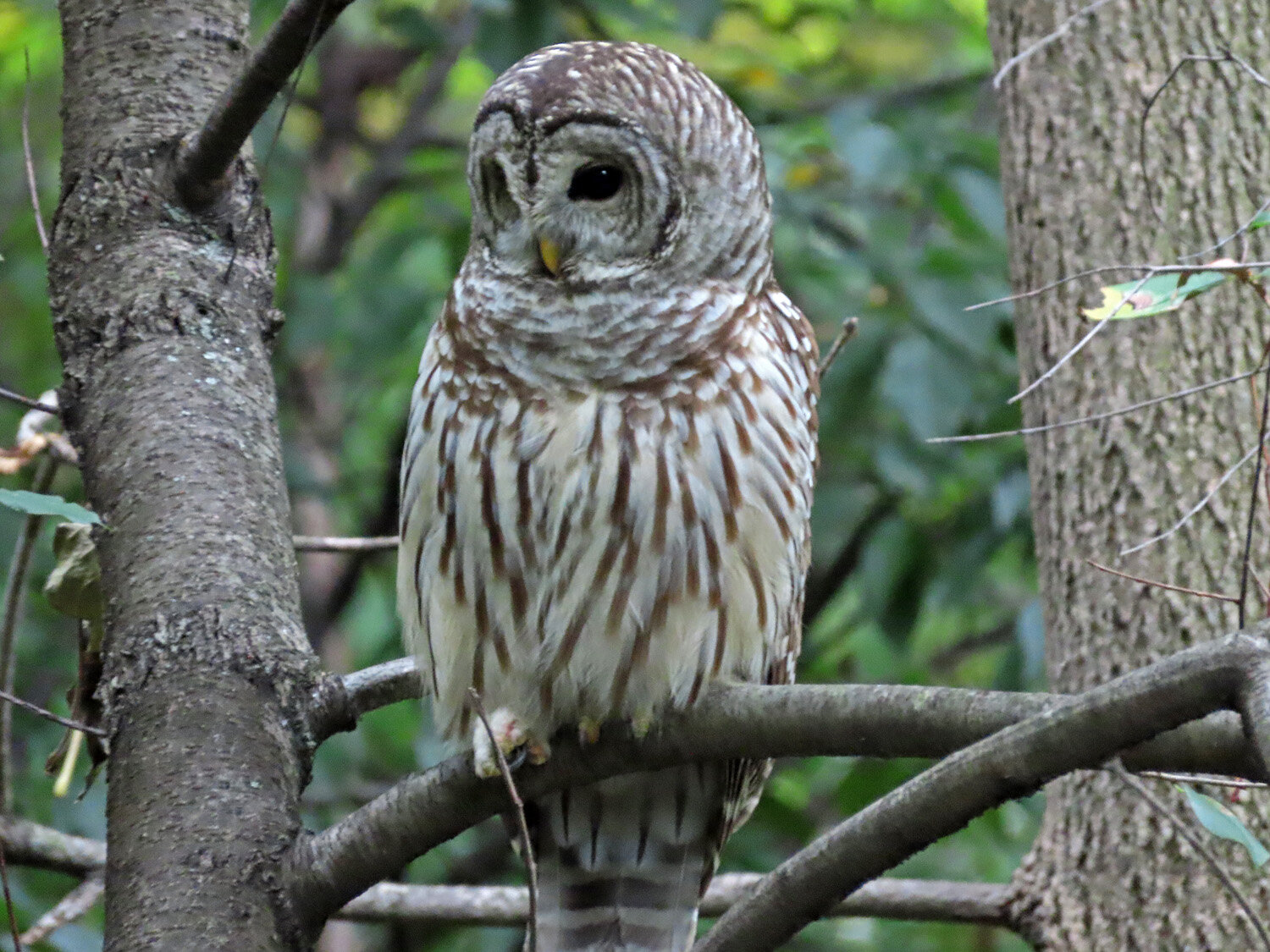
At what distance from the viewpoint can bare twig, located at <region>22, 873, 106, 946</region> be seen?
8.69 ft

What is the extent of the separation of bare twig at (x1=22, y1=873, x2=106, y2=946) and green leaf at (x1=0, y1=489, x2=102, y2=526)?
0.95 m

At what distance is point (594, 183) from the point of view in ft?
8.73

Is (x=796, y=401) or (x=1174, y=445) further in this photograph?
(x=1174, y=445)

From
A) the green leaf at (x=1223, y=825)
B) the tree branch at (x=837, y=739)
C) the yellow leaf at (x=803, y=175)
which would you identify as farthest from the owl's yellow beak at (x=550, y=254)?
the yellow leaf at (x=803, y=175)

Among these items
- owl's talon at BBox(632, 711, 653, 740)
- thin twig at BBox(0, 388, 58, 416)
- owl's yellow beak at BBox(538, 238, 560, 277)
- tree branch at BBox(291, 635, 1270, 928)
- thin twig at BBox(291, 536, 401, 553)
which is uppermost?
owl's yellow beak at BBox(538, 238, 560, 277)

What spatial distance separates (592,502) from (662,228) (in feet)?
1.60

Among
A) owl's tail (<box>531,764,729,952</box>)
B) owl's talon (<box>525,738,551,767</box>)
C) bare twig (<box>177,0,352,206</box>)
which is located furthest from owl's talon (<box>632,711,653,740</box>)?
bare twig (<box>177,0,352,206</box>)

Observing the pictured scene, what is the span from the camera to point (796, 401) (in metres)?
2.75

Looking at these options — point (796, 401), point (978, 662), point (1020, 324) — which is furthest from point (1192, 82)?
point (978, 662)

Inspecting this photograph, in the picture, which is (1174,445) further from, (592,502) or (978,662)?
(978,662)

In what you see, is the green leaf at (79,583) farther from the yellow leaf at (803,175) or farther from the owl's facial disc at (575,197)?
the yellow leaf at (803,175)

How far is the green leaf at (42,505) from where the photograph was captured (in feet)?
6.06

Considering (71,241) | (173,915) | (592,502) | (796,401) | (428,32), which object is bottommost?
(173,915)

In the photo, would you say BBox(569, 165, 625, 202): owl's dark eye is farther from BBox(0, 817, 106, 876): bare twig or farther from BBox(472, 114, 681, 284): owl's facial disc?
BBox(0, 817, 106, 876): bare twig
